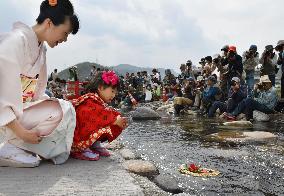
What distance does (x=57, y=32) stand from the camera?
3.54m

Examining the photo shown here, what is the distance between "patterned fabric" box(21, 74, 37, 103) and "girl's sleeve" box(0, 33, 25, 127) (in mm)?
412

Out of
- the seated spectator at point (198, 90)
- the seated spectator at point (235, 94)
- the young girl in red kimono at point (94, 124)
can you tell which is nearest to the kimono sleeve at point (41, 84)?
the young girl in red kimono at point (94, 124)

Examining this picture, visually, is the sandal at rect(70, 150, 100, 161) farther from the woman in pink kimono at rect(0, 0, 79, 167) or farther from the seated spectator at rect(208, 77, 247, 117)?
the seated spectator at rect(208, 77, 247, 117)

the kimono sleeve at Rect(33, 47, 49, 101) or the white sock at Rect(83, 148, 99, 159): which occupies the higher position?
the kimono sleeve at Rect(33, 47, 49, 101)

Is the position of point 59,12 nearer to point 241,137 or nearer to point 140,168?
point 140,168

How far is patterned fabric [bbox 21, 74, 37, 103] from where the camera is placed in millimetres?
3703

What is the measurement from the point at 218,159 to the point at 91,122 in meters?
1.79

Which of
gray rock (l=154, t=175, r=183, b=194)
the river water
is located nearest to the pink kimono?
gray rock (l=154, t=175, r=183, b=194)

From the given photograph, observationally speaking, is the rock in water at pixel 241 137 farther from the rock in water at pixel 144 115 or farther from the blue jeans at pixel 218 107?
the rock in water at pixel 144 115

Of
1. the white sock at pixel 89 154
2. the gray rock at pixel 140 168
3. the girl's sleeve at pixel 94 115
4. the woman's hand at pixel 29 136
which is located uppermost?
the girl's sleeve at pixel 94 115

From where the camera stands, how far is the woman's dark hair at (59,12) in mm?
3436

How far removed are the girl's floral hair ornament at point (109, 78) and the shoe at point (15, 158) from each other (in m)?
1.18

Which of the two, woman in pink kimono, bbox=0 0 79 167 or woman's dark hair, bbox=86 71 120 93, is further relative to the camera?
woman's dark hair, bbox=86 71 120 93

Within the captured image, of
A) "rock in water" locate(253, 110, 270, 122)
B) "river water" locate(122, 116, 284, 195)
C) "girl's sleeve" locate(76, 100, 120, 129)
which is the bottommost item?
"river water" locate(122, 116, 284, 195)
